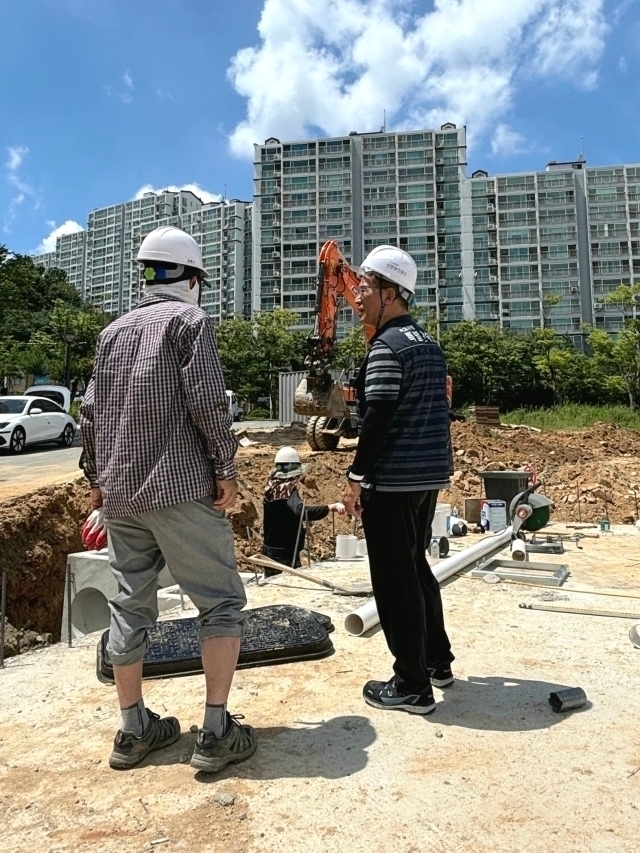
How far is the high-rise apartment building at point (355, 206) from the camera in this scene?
244ft

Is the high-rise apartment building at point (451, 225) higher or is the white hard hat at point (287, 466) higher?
the high-rise apartment building at point (451, 225)

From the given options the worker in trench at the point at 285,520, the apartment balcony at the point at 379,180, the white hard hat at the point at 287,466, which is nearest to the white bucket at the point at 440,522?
the worker in trench at the point at 285,520

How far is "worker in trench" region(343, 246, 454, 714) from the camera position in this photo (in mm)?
2494

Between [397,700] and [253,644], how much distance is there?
91cm

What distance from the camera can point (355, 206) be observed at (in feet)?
256

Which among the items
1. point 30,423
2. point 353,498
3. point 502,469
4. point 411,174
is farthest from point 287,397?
point 411,174

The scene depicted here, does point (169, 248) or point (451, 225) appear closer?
point (169, 248)

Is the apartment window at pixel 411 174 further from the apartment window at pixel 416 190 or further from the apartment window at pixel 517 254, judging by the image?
the apartment window at pixel 517 254

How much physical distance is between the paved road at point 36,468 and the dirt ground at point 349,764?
7177mm

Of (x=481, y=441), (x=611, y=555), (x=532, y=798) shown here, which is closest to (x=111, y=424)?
(x=532, y=798)

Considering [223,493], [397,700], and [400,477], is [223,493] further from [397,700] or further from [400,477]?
[397,700]

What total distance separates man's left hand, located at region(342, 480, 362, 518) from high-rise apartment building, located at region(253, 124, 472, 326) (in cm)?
7211

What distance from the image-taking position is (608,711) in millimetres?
2547

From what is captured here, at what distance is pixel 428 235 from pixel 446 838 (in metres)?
77.6
